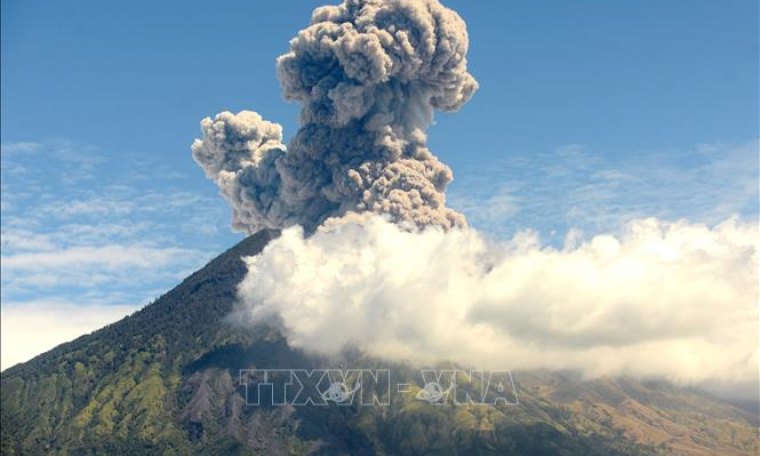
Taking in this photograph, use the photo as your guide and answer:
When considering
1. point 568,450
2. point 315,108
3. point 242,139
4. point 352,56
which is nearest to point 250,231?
point 242,139

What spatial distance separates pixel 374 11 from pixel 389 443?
316 ft

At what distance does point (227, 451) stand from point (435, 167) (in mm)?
76290

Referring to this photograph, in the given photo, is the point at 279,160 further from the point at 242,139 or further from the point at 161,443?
the point at 161,443

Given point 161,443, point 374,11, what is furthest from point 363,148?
point 161,443

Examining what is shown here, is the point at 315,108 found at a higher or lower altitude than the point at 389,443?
higher

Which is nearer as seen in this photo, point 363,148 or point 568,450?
point 363,148

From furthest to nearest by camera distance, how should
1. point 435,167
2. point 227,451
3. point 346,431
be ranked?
point 346,431 → point 227,451 → point 435,167

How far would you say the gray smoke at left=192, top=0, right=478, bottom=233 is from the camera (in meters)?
163

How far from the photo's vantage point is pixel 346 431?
199 m

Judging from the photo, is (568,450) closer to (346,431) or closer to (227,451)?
(346,431)

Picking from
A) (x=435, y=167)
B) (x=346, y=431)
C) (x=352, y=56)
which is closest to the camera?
(x=352, y=56)

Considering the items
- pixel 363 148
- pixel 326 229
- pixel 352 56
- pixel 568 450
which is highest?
pixel 352 56

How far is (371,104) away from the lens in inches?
6619

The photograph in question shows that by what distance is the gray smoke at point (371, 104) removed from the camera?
16312cm
